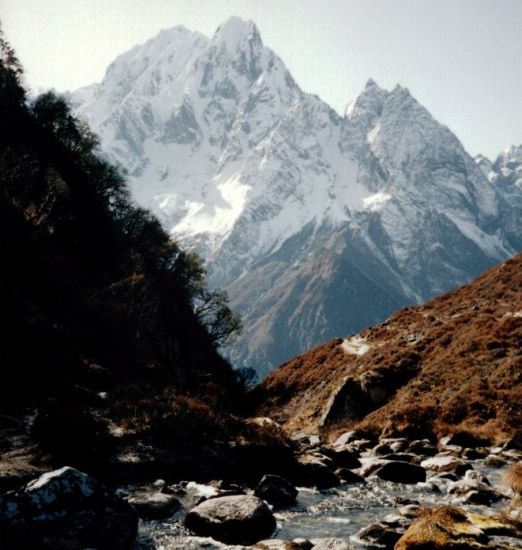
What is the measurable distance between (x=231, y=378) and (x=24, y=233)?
31066mm

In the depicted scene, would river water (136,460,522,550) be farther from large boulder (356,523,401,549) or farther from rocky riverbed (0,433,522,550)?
large boulder (356,523,401,549)

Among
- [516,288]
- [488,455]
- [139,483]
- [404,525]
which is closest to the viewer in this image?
[404,525]

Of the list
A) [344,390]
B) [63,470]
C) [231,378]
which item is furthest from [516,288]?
[63,470]

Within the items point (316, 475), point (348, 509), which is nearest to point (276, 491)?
point (348, 509)

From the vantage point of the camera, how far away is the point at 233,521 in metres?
12.9

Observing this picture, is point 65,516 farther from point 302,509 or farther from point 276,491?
point 302,509

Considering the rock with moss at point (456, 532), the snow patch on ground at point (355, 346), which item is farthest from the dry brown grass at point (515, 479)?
the snow patch on ground at point (355, 346)

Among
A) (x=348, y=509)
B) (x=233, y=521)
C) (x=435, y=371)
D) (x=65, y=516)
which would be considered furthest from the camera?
(x=435, y=371)

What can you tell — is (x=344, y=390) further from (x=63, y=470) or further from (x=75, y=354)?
(x=63, y=470)

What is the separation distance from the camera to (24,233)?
35.5m

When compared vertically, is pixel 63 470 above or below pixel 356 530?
above

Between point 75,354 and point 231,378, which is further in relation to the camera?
point 231,378

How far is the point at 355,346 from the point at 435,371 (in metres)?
16.7

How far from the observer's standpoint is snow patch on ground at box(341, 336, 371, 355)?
47987 mm
